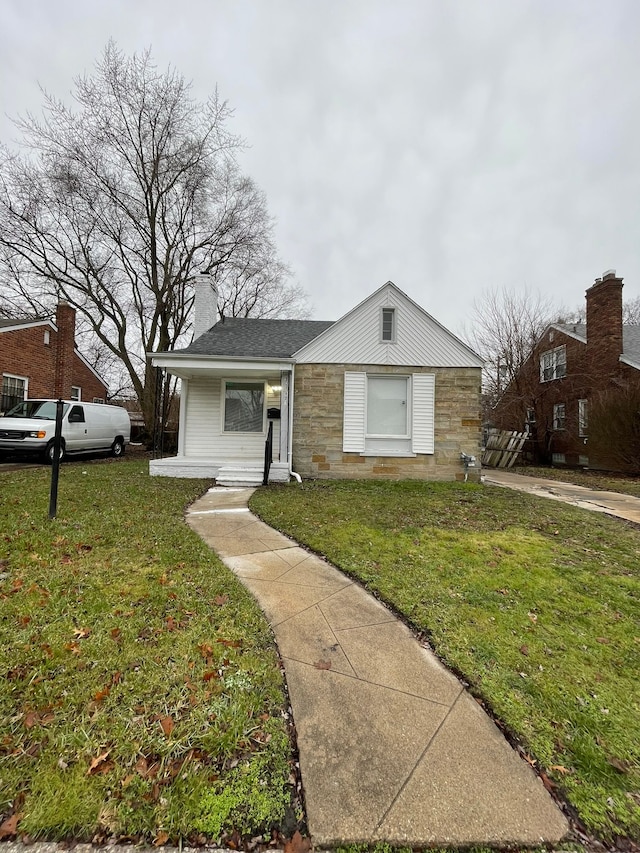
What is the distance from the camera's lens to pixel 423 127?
46.5 feet

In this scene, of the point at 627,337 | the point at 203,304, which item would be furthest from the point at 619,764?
the point at 627,337

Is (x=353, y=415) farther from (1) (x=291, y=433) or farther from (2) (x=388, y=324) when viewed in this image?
(2) (x=388, y=324)

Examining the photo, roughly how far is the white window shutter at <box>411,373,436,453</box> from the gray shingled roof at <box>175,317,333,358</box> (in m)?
3.47

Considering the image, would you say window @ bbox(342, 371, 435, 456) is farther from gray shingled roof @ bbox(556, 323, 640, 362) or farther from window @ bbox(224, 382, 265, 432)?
gray shingled roof @ bbox(556, 323, 640, 362)

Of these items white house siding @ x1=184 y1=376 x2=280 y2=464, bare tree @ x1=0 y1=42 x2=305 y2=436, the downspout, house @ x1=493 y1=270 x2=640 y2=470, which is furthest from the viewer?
house @ x1=493 y1=270 x2=640 y2=470

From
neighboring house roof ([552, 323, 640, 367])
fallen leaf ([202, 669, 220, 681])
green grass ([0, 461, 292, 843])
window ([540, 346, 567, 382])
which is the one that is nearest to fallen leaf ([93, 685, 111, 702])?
green grass ([0, 461, 292, 843])

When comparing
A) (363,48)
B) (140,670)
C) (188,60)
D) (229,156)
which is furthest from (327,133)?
(140,670)

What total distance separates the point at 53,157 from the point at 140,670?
18.9 m

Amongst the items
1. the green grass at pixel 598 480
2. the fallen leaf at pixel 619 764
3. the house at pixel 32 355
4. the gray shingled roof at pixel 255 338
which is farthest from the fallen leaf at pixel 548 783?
the house at pixel 32 355

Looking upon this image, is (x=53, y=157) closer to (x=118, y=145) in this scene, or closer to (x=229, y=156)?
(x=118, y=145)

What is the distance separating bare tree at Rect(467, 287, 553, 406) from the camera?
16562 millimetres

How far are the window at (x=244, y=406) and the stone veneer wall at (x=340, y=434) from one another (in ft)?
5.21

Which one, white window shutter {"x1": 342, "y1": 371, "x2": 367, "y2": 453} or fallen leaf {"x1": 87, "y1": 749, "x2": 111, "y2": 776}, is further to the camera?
white window shutter {"x1": 342, "y1": 371, "x2": 367, "y2": 453}

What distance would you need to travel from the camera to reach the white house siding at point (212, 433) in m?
10.3
